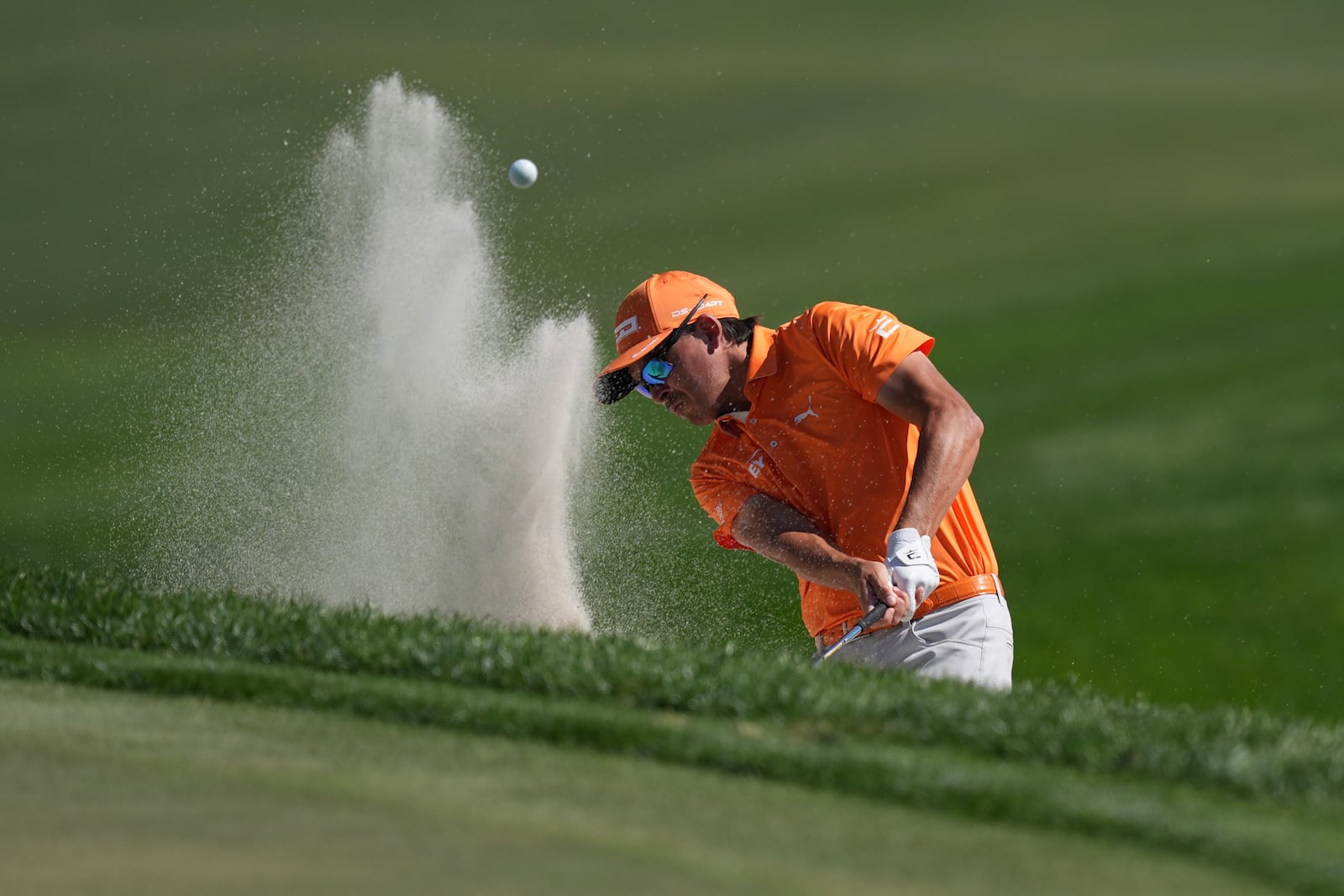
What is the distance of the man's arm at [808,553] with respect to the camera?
3719 mm

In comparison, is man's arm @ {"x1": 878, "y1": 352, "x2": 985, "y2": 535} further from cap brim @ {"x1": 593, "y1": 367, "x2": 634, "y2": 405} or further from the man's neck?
cap brim @ {"x1": 593, "y1": 367, "x2": 634, "y2": 405}

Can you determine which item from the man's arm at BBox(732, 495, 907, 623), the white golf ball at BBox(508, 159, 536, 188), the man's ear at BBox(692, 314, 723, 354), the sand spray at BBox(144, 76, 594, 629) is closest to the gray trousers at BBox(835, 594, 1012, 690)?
the man's arm at BBox(732, 495, 907, 623)

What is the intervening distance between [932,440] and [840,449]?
0.38 metres

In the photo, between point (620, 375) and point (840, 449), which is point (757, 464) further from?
point (620, 375)

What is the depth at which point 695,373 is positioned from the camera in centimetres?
420

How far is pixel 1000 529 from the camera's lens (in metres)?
9.35

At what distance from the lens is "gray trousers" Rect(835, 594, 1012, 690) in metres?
4.04

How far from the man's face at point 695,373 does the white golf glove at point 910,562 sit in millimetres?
725

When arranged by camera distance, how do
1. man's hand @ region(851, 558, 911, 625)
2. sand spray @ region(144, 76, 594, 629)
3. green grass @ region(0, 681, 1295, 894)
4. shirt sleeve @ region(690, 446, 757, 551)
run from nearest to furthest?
1. green grass @ region(0, 681, 1295, 894)
2. man's hand @ region(851, 558, 911, 625)
3. shirt sleeve @ region(690, 446, 757, 551)
4. sand spray @ region(144, 76, 594, 629)

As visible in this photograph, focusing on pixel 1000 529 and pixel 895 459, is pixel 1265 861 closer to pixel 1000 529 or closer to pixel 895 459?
pixel 895 459

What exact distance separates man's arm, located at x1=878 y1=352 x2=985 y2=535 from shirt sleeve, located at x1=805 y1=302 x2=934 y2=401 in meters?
0.05

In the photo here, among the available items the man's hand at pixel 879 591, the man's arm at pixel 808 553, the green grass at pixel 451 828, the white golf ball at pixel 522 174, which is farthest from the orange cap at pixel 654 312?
the white golf ball at pixel 522 174

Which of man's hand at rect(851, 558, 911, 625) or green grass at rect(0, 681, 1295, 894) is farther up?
man's hand at rect(851, 558, 911, 625)

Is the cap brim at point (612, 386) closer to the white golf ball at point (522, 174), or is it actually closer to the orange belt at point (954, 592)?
the orange belt at point (954, 592)
